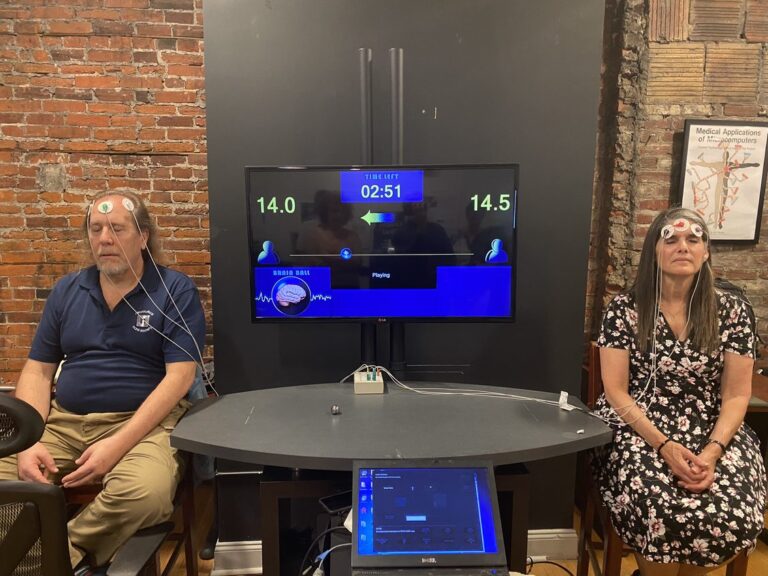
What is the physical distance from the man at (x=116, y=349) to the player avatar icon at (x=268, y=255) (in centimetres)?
30

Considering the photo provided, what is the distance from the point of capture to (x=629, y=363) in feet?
5.92

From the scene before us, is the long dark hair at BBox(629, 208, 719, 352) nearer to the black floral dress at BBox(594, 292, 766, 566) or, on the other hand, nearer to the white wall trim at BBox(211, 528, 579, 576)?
the black floral dress at BBox(594, 292, 766, 566)

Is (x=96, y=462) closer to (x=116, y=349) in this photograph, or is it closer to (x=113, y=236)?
(x=116, y=349)

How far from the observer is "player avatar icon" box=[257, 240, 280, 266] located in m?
1.79

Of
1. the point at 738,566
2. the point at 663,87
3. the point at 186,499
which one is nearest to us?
the point at 738,566

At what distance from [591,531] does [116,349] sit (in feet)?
6.05

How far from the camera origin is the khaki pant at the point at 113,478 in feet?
4.73

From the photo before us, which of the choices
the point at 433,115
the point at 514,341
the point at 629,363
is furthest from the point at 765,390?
the point at 433,115

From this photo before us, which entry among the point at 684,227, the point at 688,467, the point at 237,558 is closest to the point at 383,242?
the point at 684,227

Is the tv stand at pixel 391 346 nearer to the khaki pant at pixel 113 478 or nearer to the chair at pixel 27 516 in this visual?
the khaki pant at pixel 113 478

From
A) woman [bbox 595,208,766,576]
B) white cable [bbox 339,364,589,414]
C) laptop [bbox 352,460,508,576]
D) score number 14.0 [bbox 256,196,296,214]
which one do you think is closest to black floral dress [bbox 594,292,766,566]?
woman [bbox 595,208,766,576]

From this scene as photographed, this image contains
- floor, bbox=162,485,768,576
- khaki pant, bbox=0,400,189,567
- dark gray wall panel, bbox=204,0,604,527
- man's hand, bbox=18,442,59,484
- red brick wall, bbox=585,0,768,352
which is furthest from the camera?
red brick wall, bbox=585,0,768,352

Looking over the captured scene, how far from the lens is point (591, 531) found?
192 cm

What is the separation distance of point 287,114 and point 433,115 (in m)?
0.56
